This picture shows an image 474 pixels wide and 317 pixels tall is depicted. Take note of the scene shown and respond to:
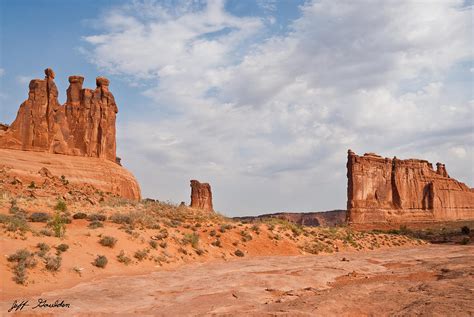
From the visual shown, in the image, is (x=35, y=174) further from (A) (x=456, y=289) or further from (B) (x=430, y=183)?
(B) (x=430, y=183)

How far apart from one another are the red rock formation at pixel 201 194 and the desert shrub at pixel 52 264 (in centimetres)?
6667

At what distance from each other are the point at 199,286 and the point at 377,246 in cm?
2761

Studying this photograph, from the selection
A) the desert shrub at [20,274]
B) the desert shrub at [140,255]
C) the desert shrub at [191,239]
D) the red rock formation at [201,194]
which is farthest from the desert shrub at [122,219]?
the red rock formation at [201,194]

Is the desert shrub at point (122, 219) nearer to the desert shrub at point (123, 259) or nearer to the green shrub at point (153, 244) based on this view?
the green shrub at point (153, 244)

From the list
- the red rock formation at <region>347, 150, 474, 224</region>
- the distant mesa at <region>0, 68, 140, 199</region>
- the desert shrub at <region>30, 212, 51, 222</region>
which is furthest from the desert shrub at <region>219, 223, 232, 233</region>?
the red rock formation at <region>347, 150, 474, 224</region>

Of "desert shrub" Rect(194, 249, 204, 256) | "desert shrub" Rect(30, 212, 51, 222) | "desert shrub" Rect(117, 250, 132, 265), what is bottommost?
"desert shrub" Rect(194, 249, 204, 256)

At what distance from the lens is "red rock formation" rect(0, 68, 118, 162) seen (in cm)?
4628

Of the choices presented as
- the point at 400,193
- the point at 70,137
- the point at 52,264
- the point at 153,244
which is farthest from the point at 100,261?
the point at 400,193

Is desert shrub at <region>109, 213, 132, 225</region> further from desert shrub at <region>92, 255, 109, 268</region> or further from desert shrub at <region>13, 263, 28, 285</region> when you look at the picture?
desert shrub at <region>13, 263, 28, 285</region>

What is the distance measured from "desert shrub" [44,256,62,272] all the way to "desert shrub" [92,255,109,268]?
165 cm

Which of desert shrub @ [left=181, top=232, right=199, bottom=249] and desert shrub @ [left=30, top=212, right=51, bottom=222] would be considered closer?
desert shrub @ [left=30, top=212, right=51, bottom=222]

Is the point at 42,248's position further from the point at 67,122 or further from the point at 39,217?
the point at 67,122

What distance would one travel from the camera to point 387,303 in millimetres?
6273

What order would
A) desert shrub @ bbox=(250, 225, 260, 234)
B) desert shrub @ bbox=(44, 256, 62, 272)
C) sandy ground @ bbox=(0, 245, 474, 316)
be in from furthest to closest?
desert shrub @ bbox=(250, 225, 260, 234) < desert shrub @ bbox=(44, 256, 62, 272) < sandy ground @ bbox=(0, 245, 474, 316)
